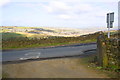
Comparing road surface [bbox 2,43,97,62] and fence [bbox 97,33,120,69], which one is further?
road surface [bbox 2,43,97,62]

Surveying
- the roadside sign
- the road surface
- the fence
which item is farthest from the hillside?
the fence

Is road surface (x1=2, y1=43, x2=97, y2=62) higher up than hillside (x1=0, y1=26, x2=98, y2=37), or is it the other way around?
hillside (x1=0, y1=26, x2=98, y2=37)

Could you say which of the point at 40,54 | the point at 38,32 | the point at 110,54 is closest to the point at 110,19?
the point at 110,54

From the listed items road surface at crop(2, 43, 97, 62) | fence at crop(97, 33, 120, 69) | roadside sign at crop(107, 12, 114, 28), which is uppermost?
roadside sign at crop(107, 12, 114, 28)

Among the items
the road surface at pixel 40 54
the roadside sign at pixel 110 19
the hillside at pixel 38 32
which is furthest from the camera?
the hillside at pixel 38 32

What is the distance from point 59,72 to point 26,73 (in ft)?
5.99

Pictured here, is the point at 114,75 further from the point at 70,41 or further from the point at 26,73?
the point at 70,41

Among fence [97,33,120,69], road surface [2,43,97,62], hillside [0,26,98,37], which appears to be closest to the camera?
fence [97,33,120,69]

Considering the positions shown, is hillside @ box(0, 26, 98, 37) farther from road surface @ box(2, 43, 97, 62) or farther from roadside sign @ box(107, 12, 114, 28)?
roadside sign @ box(107, 12, 114, 28)

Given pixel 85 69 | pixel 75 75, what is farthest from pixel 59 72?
pixel 85 69

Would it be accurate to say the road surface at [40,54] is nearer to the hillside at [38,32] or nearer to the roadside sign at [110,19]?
the roadside sign at [110,19]

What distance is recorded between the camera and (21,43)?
83.9 feet

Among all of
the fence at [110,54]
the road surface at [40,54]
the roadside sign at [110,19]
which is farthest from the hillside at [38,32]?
the fence at [110,54]

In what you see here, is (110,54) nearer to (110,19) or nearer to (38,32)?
(110,19)
